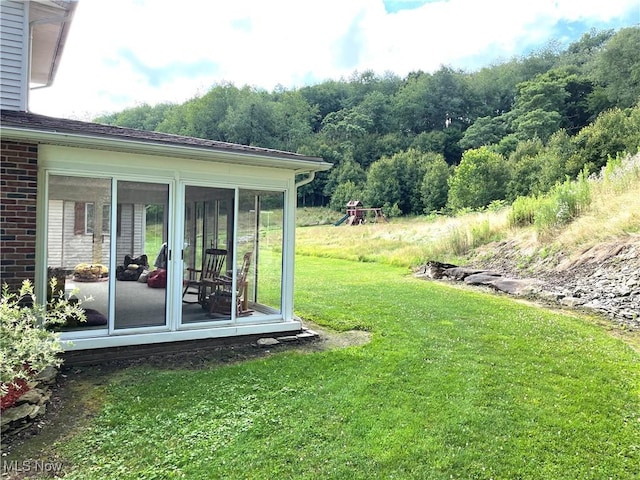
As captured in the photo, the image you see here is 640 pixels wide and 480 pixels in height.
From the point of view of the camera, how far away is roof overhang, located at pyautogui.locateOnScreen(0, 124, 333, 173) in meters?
4.41

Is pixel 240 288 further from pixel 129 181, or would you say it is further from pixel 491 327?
pixel 491 327

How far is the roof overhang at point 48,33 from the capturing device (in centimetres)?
669

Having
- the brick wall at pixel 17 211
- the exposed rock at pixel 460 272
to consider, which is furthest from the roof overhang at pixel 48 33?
the exposed rock at pixel 460 272

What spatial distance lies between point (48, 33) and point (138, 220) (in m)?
4.79

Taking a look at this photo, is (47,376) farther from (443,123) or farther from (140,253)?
(443,123)

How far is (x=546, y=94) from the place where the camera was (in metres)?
42.8

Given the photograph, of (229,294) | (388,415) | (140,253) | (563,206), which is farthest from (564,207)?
(140,253)

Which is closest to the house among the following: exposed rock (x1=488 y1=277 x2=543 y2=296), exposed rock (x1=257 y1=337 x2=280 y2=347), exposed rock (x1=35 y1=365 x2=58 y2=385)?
exposed rock (x1=257 y1=337 x2=280 y2=347)

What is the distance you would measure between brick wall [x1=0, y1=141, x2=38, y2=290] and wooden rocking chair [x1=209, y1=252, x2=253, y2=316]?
6.93 ft

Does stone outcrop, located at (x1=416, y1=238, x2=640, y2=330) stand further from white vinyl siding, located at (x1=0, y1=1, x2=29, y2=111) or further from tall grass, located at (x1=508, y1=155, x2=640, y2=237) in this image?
white vinyl siding, located at (x1=0, y1=1, x2=29, y2=111)

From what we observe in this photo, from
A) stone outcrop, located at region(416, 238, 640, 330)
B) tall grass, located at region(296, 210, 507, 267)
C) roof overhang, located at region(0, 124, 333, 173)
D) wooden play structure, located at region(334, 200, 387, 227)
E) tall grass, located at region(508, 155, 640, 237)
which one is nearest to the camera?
roof overhang, located at region(0, 124, 333, 173)

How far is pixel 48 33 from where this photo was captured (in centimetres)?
781

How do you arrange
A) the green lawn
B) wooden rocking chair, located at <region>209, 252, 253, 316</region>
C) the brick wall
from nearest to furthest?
the green lawn → the brick wall → wooden rocking chair, located at <region>209, 252, 253, 316</region>

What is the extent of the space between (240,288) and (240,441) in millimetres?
2999
